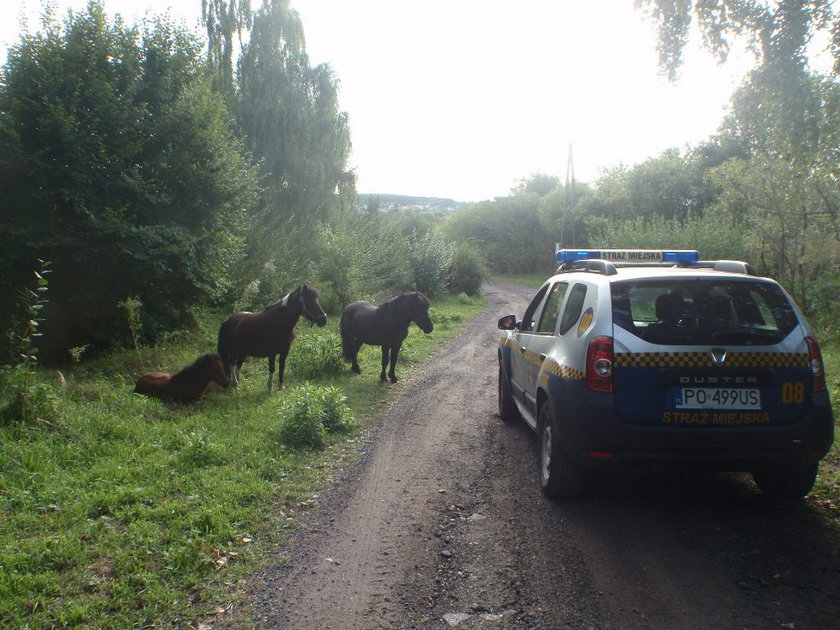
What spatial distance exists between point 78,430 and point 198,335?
6718mm

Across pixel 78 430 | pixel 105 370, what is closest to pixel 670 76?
pixel 78 430

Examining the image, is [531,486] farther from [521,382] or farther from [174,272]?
[174,272]

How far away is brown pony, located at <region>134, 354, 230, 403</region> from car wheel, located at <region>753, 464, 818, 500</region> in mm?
6809

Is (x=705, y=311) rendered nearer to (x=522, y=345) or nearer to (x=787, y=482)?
(x=787, y=482)

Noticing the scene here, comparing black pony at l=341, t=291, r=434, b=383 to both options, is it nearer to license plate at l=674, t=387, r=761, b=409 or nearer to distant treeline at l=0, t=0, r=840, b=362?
distant treeline at l=0, t=0, r=840, b=362

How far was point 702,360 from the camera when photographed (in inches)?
170

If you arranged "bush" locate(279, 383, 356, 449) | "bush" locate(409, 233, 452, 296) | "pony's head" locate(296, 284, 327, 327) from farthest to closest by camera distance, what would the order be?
"bush" locate(409, 233, 452, 296)
"pony's head" locate(296, 284, 327, 327)
"bush" locate(279, 383, 356, 449)

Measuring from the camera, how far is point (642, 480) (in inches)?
219

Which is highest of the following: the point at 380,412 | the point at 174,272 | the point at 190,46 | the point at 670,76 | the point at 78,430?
the point at 190,46

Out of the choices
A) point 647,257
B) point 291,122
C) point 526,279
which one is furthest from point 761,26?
point 526,279

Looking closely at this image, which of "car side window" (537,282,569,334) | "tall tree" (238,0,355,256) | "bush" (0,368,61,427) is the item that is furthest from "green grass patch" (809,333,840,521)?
"tall tree" (238,0,355,256)

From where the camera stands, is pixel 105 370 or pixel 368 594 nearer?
pixel 368 594

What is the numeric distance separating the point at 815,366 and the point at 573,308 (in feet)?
5.90

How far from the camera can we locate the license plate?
4.31 meters
